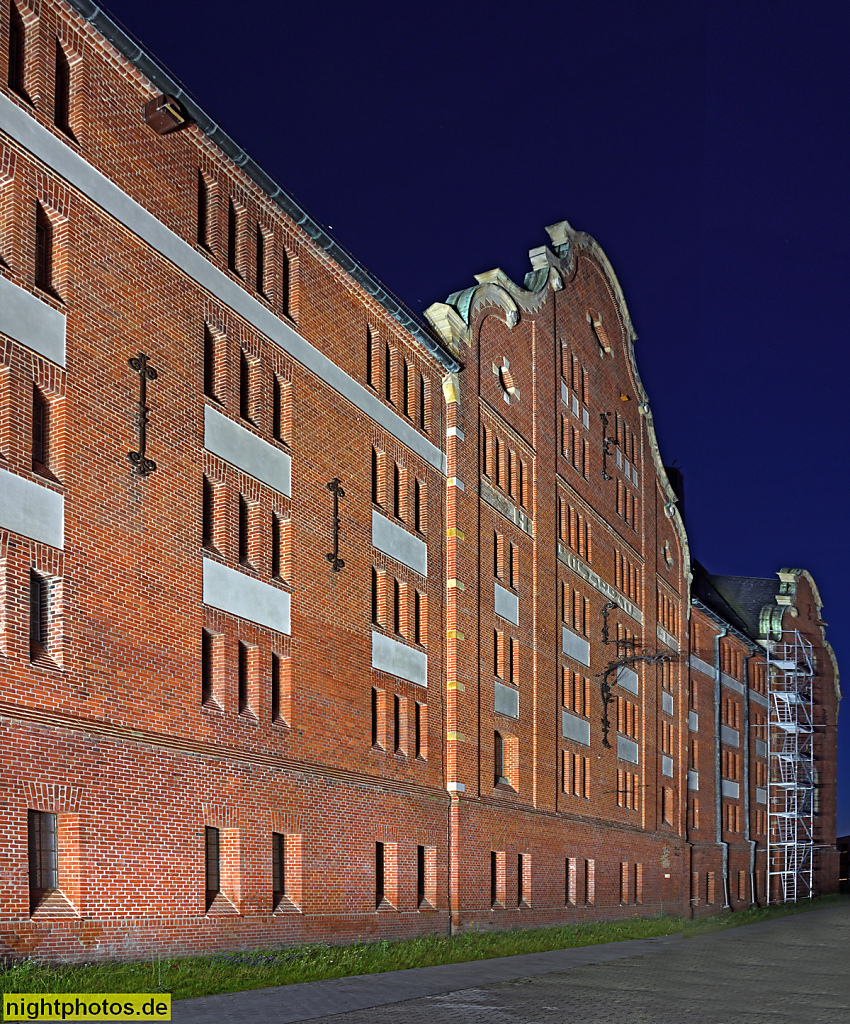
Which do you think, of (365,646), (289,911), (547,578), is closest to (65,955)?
(289,911)

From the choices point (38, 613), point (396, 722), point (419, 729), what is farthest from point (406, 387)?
point (38, 613)

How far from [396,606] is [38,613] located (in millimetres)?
11079

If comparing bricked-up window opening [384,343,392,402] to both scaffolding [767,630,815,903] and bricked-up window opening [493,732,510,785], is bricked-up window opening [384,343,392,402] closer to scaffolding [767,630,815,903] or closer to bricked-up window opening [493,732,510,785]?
bricked-up window opening [493,732,510,785]

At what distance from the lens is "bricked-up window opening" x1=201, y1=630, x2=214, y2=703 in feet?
66.1

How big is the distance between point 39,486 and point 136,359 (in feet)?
9.97

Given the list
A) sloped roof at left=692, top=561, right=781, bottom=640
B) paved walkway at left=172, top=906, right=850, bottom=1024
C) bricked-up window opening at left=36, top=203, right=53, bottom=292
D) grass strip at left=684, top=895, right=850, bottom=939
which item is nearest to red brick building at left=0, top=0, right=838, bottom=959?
bricked-up window opening at left=36, top=203, right=53, bottom=292

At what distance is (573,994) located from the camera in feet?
59.2

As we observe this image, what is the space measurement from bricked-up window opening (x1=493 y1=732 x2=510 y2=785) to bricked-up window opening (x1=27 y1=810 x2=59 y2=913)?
15.5 meters

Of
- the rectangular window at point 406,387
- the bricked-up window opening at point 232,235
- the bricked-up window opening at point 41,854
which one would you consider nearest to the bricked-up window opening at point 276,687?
the bricked-up window opening at point 41,854

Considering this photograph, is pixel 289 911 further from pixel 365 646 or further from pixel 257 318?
pixel 257 318

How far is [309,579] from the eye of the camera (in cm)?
2322

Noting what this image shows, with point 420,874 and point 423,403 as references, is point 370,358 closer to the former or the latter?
point 423,403

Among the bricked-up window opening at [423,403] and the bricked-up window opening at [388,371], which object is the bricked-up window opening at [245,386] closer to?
the bricked-up window opening at [388,371]

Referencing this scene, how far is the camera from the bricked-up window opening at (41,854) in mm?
16297
